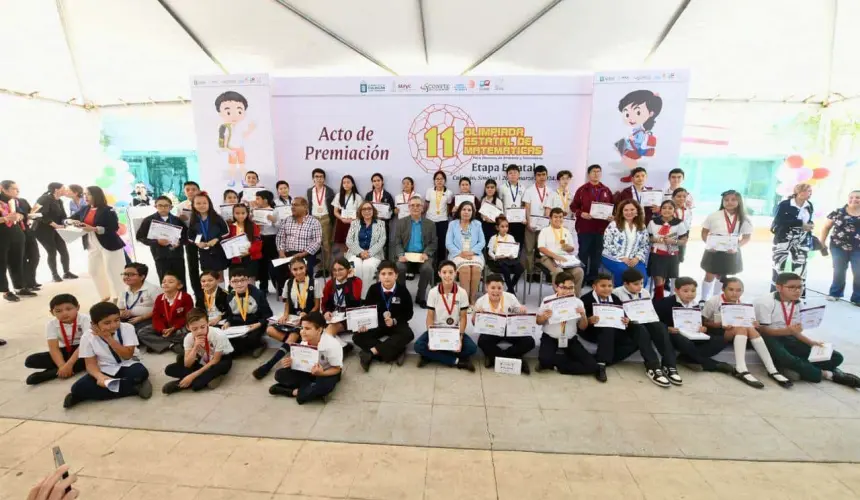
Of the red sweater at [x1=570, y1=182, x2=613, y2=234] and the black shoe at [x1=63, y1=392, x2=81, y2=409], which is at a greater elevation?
the red sweater at [x1=570, y1=182, x2=613, y2=234]

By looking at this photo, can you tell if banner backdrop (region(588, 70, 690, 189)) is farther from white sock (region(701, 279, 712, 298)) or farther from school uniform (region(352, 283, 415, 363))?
school uniform (region(352, 283, 415, 363))

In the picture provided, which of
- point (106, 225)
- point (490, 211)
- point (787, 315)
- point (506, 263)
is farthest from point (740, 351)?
point (106, 225)

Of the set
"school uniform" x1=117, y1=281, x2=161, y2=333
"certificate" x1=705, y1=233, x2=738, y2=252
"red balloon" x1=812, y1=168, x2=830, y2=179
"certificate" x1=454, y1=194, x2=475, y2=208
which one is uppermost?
"red balloon" x1=812, y1=168, x2=830, y2=179

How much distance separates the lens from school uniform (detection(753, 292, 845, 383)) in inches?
135

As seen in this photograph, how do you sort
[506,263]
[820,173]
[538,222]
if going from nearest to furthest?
[506,263], [538,222], [820,173]

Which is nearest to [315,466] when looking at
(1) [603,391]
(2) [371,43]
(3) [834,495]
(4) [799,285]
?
(1) [603,391]

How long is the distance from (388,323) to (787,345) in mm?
3732

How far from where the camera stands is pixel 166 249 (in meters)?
4.77

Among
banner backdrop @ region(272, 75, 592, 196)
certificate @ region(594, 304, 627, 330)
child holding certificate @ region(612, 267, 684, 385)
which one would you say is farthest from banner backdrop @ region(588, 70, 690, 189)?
certificate @ region(594, 304, 627, 330)

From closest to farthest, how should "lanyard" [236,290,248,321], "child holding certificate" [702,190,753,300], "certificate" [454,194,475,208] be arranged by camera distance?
1. "lanyard" [236,290,248,321]
2. "child holding certificate" [702,190,753,300]
3. "certificate" [454,194,475,208]

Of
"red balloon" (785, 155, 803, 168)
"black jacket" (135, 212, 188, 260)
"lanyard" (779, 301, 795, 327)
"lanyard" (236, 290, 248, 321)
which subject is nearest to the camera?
"lanyard" (779, 301, 795, 327)

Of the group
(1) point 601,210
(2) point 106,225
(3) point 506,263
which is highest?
(1) point 601,210

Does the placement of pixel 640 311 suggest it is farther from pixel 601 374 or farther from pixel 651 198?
pixel 651 198

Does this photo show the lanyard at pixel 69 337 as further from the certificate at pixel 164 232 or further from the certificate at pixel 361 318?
the certificate at pixel 361 318
